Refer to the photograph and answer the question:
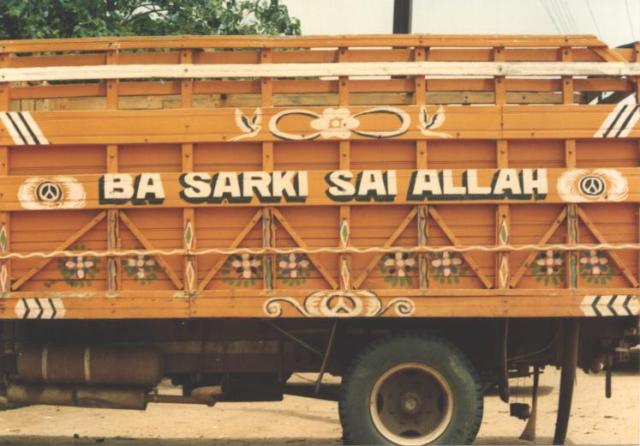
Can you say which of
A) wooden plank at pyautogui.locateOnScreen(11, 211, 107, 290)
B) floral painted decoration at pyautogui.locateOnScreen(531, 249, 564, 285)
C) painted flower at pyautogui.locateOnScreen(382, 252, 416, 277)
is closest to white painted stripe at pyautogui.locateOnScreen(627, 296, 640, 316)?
floral painted decoration at pyautogui.locateOnScreen(531, 249, 564, 285)

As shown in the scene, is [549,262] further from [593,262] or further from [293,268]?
[293,268]

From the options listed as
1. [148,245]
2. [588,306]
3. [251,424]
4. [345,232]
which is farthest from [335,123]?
[251,424]

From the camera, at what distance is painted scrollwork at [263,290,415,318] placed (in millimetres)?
6867

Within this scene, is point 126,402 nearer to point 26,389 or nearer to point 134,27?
point 26,389

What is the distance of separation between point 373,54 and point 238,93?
95 cm

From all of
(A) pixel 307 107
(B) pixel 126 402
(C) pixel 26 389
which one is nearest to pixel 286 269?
(A) pixel 307 107

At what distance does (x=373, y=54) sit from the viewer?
23.2ft

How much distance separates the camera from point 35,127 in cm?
697

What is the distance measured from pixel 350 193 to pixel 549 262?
1.41m

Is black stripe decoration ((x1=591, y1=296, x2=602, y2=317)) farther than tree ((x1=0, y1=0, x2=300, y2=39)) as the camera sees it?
No

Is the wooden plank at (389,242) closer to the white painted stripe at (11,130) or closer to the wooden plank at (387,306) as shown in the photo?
the wooden plank at (387,306)

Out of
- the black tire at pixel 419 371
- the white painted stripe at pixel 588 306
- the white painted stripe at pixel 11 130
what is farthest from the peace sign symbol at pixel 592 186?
the white painted stripe at pixel 11 130

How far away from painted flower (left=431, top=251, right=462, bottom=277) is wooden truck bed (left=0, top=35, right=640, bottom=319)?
13mm

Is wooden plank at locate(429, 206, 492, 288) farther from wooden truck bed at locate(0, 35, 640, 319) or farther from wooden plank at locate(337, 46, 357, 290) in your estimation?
wooden plank at locate(337, 46, 357, 290)
